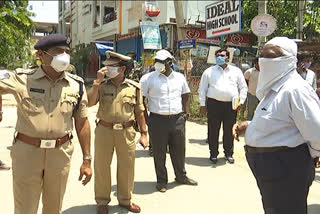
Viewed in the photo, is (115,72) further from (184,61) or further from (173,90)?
(184,61)

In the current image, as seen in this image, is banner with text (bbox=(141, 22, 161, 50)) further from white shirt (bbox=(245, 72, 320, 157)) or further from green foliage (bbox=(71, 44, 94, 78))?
green foliage (bbox=(71, 44, 94, 78))

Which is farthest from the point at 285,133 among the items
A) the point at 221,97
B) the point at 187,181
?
the point at 221,97

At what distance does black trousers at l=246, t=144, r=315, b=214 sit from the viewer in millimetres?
2504

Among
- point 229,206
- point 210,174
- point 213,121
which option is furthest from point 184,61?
point 229,206

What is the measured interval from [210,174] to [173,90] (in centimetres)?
158

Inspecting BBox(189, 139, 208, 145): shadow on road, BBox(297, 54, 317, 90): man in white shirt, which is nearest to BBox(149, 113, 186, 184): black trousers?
BBox(297, 54, 317, 90): man in white shirt

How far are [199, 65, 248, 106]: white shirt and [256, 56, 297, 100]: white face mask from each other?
11.1 feet

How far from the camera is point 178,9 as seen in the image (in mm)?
11305

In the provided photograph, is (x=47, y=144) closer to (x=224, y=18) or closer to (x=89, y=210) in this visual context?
(x=89, y=210)

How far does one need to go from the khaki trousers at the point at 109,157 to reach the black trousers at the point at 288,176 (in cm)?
175

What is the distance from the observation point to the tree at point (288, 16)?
1332 centimetres

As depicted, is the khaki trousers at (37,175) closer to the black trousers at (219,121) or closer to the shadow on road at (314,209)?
the shadow on road at (314,209)

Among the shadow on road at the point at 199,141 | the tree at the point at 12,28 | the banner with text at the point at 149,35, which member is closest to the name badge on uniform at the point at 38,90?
the shadow on road at the point at 199,141

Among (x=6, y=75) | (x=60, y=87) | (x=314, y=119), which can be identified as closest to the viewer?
(x=314, y=119)
